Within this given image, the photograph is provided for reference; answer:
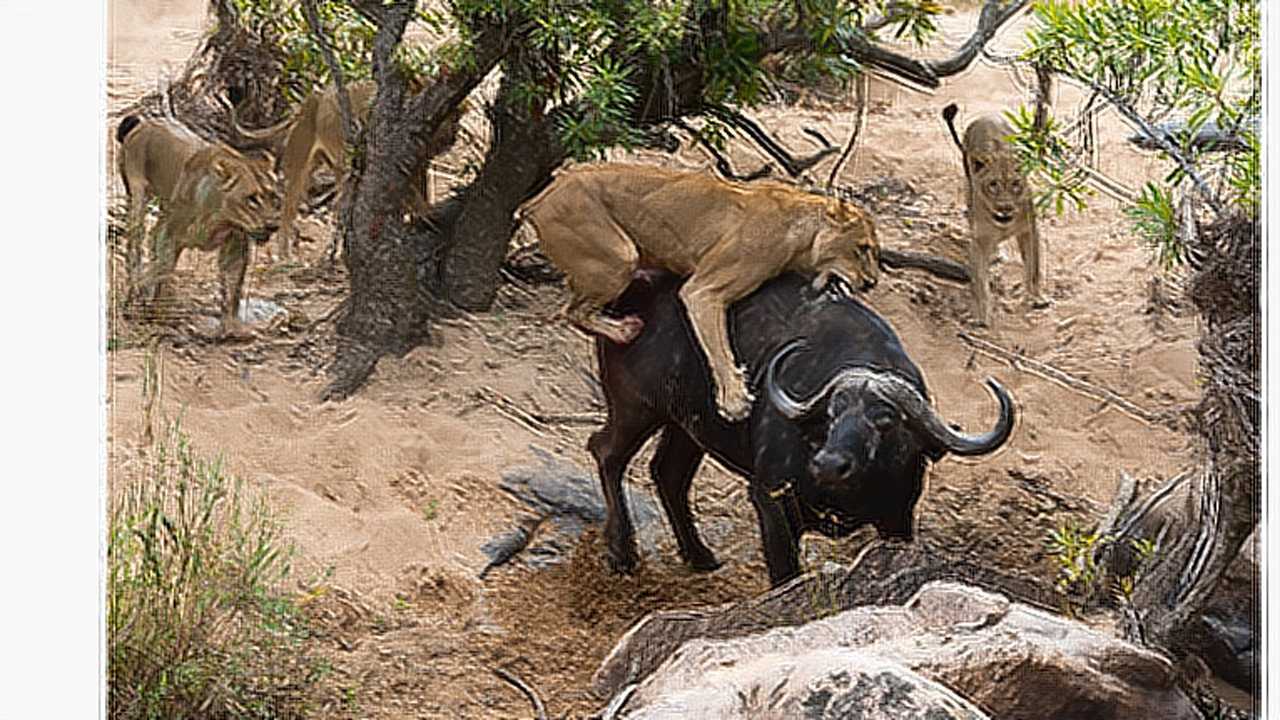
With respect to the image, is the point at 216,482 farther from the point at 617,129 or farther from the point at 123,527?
the point at 617,129

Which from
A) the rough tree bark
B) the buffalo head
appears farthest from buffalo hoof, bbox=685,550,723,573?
the rough tree bark

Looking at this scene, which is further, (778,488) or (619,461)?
(619,461)

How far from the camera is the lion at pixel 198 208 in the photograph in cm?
346

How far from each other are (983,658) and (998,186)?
0.92 metres

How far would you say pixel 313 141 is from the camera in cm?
349

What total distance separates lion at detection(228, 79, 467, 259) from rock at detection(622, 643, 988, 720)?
3.78 feet

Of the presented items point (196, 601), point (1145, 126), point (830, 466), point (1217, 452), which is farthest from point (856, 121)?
point (196, 601)

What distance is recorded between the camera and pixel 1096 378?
342cm

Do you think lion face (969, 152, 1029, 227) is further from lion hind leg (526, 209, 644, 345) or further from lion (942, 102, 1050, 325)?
lion hind leg (526, 209, 644, 345)

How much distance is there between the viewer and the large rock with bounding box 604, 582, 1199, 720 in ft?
9.59

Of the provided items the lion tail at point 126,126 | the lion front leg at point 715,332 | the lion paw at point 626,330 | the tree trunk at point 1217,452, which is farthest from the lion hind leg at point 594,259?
the tree trunk at point 1217,452

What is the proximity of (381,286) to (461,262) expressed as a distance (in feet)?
0.51

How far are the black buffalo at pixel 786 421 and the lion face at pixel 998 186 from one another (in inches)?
11.5

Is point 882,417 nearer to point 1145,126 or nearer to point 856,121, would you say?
point 856,121
